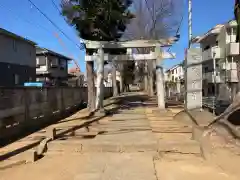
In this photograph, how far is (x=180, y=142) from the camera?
7531 mm

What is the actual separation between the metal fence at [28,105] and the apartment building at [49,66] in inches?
1014

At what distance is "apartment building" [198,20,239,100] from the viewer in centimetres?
3244

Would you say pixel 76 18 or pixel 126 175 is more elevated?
pixel 76 18

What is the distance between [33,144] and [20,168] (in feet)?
6.11

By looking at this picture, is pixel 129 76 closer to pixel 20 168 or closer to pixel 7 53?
pixel 7 53

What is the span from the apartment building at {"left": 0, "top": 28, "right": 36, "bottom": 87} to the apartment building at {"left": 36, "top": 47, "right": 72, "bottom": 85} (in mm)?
7406

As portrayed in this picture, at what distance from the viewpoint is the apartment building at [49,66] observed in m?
42.7

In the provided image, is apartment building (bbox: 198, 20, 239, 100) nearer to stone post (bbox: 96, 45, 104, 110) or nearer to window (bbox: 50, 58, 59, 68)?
stone post (bbox: 96, 45, 104, 110)

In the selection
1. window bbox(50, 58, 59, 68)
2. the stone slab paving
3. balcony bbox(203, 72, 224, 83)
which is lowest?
the stone slab paving

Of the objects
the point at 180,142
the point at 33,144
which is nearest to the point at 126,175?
the point at 180,142

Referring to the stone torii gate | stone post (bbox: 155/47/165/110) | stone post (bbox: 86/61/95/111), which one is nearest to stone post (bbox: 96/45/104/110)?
the stone torii gate

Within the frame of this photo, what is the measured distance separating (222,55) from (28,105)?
28.3 metres

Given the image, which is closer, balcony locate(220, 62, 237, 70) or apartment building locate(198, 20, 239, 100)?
apartment building locate(198, 20, 239, 100)

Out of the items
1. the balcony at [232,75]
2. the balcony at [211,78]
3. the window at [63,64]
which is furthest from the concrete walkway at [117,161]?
the window at [63,64]
